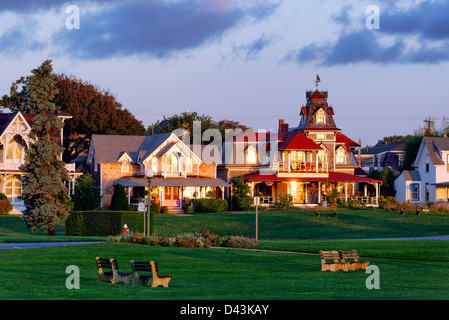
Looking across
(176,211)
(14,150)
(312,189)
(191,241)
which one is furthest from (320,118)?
(191,241)

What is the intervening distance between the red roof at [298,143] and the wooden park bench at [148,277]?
51.0 metres

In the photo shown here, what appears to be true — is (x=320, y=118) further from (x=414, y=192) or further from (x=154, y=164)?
(x=154, y=164)

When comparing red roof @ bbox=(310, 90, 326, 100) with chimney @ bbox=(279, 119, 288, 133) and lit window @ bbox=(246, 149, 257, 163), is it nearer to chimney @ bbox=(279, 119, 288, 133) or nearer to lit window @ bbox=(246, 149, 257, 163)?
chimney @ bbox=(279, 119, 288, 133)

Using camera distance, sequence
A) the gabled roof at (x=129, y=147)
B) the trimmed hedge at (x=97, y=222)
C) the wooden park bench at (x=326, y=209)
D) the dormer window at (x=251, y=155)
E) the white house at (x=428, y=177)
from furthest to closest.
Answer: the dormer window at (x=251, y=155), the white house at (x=428, y=177), the gabled roof at (x=129, y=147), the wooden park bench at (x=326, y=209), the trimmed hedge at (x=97, y=222)

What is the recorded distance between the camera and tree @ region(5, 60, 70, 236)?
47.6m

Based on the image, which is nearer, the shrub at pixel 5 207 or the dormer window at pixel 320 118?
the shrub at pixel 5 207

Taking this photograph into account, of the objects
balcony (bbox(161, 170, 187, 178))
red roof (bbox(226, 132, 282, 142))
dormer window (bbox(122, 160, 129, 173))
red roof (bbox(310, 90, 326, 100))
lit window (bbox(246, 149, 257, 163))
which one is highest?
red roof (bbox(310, 90, 326, 100))

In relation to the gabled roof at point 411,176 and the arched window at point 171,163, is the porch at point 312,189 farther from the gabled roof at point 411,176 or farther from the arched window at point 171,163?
the arched window at point 171,163

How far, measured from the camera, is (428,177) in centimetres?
7406

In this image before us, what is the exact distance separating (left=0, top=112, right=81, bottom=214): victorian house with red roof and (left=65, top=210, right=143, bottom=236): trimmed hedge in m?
14.8

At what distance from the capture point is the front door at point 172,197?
6850cm

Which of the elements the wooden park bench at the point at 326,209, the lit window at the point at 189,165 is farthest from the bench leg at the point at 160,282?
the lit window at the point at 189,165

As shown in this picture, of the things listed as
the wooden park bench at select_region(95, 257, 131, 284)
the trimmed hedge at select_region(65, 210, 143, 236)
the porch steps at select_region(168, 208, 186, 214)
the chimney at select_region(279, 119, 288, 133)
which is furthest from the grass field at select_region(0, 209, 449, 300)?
the chimney at select_region(279, 119, 288, 133)
